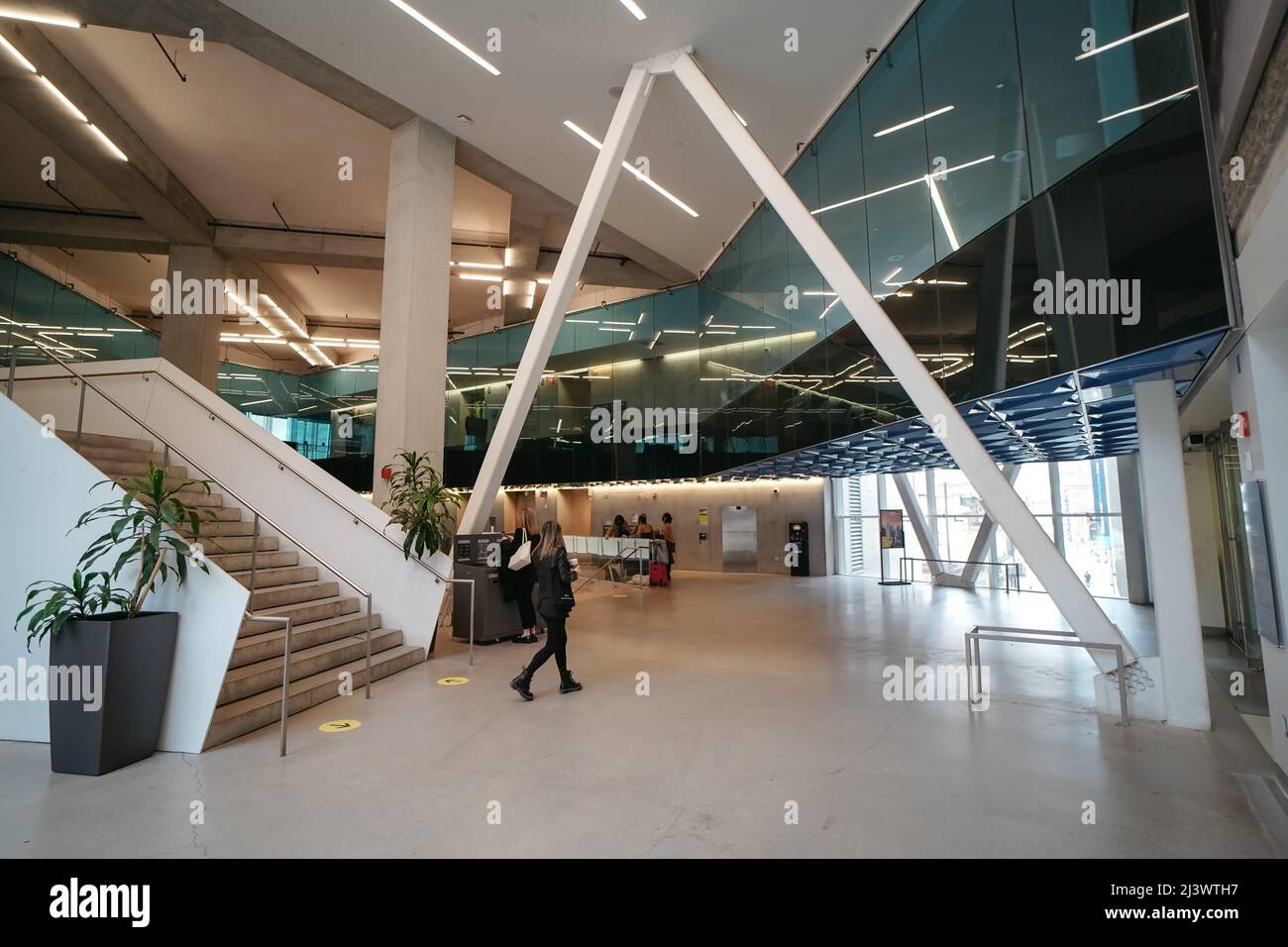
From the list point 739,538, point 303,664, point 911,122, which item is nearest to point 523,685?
point 303,664

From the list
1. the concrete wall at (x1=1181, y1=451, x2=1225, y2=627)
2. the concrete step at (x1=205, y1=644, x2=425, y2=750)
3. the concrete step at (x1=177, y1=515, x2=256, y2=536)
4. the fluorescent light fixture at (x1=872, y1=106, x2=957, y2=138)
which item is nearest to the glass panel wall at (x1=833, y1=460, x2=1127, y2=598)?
the concrete wall at (x1=1181, y1=451, x2=1225, y2=627)

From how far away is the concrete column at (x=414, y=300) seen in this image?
9.34 metres

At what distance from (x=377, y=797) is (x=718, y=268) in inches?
555

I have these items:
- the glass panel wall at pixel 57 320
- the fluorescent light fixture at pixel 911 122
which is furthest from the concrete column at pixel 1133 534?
the glass panel wall at pixel 57 320

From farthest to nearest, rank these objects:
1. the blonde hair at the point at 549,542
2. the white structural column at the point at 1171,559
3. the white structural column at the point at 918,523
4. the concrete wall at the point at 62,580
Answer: the white structural column at the point at 918,523 → the blonde hair at the point at 549,542 → the white structural column at the point at 1171,559 → the concrete wall at the point at 62,580

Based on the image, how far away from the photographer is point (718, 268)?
1539cm

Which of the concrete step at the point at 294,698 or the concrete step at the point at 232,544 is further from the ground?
the concrete step at the point at 232,544

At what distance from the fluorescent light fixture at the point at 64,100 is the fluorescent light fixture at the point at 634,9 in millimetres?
8807

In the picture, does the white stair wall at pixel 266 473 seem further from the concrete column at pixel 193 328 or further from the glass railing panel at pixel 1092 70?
the glass railing panel at pixel 1092 70

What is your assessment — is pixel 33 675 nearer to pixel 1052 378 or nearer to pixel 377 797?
pixel 377 797

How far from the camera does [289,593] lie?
6.67 metres
